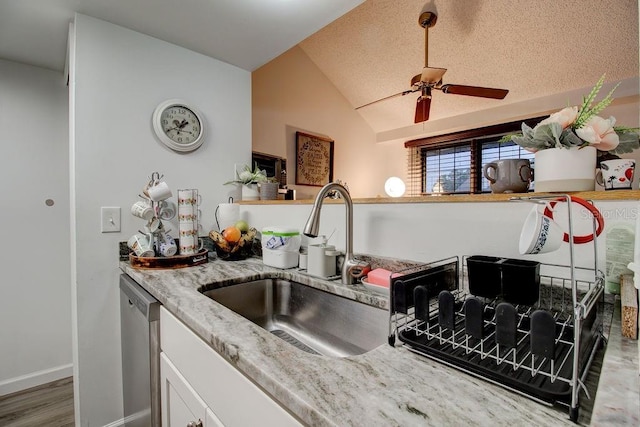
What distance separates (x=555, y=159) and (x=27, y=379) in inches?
114

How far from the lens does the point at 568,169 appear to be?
680 mm

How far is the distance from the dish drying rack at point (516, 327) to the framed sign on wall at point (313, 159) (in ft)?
9.76

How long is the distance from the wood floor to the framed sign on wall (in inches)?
104

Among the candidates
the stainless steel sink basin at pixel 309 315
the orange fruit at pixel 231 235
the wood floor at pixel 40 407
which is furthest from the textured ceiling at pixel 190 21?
the wood floor at pixel 40 407

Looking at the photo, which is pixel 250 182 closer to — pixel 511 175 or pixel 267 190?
pixel 267 190

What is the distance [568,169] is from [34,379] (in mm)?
2896

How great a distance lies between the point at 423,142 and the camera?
481 centimetres

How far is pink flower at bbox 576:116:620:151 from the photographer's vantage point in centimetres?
63

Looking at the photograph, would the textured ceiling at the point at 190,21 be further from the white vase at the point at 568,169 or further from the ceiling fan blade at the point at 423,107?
the ceiling fan blade at the point at 423,107

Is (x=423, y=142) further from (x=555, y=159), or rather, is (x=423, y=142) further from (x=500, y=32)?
(x=555, y=159)

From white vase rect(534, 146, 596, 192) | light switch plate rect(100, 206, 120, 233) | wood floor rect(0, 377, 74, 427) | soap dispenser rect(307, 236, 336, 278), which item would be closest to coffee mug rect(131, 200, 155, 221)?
light switch plate rect(100, 206, 120, 233)

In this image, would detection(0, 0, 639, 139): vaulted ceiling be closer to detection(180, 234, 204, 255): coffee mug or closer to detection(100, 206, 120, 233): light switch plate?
detection(100, 206, 120, 233): light switch plate

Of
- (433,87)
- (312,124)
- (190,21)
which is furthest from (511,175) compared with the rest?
(312,124)

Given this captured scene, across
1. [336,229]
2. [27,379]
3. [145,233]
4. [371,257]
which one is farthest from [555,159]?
[27,379]
